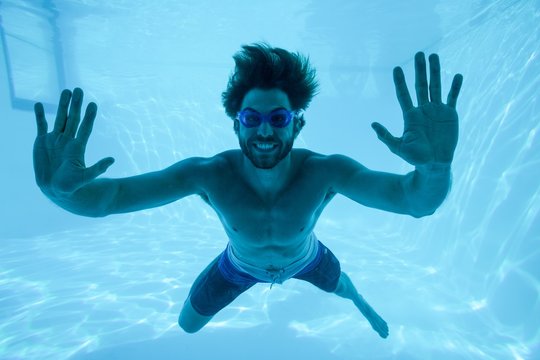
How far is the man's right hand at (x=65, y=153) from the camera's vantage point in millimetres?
1482

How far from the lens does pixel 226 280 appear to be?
3035mm

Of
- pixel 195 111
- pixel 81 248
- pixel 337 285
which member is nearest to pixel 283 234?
pixel 337 285

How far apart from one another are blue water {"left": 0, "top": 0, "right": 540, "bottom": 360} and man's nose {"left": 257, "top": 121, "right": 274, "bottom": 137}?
2.92 meters

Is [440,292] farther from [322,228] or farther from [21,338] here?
[21,338]

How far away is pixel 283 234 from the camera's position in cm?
230

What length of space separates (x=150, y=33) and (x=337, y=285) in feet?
33.5

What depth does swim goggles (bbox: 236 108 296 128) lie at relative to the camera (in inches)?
78.9

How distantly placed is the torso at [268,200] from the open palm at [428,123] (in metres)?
0.78

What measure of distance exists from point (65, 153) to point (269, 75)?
1.34 m

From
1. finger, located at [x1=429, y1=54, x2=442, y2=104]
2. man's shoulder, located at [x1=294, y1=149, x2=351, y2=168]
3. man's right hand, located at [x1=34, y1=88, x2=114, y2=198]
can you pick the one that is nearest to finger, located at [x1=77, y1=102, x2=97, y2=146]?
man's right hand, located at [x1=34, y1=88, x2=114, y2=198]

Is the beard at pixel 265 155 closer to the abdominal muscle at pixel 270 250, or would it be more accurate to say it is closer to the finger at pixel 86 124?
the abdominal muscle at pixel 270 250

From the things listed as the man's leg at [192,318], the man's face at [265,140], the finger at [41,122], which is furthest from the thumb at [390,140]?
the man's leg at [192,318]

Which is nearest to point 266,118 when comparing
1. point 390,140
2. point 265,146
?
point 265,146

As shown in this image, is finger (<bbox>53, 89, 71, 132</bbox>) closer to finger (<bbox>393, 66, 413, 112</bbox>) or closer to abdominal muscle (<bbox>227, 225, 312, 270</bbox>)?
abdominal muscle (<bbox>227, 225, 312, 270</bbox>)
